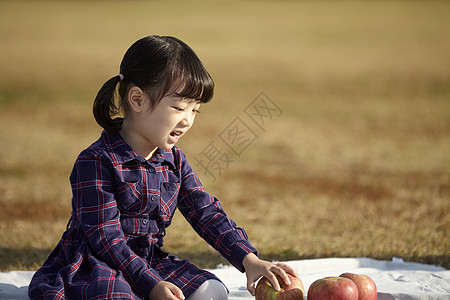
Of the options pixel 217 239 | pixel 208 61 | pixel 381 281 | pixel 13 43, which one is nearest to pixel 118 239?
pixel 217 239

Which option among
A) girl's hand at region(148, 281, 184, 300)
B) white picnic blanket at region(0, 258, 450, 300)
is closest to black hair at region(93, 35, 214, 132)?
girl's hand at region(148, 281, 184, 300)

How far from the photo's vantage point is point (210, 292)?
2490 millimetres

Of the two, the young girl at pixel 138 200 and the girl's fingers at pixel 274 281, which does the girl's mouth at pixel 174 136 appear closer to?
the young girl at pixel 138 200

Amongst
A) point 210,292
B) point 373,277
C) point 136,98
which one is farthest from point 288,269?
point 373,277

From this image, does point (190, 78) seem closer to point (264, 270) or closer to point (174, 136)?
point (174, 136)

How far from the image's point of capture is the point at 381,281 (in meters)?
3.26

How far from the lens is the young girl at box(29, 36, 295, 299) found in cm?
238

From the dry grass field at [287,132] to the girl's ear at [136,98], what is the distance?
5.66 feet

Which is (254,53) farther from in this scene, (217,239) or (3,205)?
(217,239)

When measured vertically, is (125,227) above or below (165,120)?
below

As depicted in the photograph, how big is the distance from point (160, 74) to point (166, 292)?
0.89 m

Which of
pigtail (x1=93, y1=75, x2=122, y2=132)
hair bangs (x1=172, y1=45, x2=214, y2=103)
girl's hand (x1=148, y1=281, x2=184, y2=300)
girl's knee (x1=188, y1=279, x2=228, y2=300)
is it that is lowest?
girl's knee (x1=188, y1=279, x2=228, y2=300)

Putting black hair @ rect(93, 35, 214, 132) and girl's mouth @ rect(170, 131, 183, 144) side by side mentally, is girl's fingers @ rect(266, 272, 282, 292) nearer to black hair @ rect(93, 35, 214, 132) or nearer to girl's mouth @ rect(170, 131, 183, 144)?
girl's mouth @ rect(170, 131, 183, 144)

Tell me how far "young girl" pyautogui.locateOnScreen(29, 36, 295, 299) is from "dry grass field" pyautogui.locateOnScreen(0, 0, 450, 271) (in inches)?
55.5
